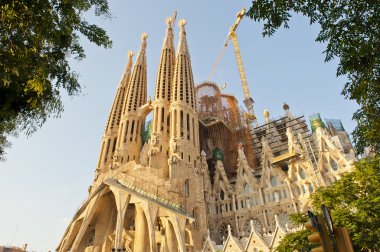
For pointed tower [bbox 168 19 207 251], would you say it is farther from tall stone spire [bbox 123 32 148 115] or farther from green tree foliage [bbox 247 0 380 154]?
green tree foliage [bbox 247 0 380 154]

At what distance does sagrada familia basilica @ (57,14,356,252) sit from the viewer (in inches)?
1029

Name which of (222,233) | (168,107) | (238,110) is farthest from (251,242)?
(238,110)

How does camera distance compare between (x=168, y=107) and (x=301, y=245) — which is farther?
(x=168, y=107)

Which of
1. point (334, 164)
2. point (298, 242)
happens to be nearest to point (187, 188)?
point (334, 164)

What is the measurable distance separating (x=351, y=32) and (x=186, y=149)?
27.6 metres

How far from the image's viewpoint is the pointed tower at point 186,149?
97.1 feet

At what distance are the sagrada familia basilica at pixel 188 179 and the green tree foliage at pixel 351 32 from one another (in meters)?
19.6

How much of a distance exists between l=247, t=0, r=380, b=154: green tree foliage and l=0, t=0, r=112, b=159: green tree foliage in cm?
450

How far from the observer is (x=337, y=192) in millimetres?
14102

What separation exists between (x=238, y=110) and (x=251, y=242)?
102 ft

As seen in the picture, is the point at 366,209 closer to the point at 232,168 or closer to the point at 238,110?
the point at 232,168

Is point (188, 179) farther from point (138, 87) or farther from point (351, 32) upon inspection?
point (351, 32)

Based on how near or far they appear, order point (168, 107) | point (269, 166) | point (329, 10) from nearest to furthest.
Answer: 1. point (329, 10)
2. point (269, 166)
3. point (168, 107)

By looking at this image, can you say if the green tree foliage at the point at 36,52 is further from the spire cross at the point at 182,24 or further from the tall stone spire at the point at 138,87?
the spire cross at the point at 182,24
